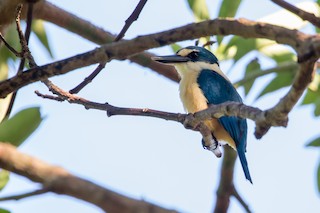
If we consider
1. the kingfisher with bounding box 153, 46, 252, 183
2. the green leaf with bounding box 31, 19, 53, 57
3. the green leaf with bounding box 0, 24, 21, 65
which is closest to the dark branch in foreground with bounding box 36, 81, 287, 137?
the green leaf with bounding box 0, 24, 21, 65

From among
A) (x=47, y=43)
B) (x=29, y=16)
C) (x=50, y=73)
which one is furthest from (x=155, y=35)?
(x=47, y=43)

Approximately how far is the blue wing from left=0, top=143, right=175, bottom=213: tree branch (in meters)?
1.40

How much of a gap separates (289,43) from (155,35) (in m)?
0.38

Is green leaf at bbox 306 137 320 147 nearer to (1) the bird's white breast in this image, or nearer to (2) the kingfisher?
(2) the kingfisher

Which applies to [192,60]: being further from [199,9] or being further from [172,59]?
[199,9]

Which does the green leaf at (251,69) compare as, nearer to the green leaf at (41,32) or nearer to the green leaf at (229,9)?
the green leaf at (229,9)

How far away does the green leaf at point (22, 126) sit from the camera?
2270 millimetres

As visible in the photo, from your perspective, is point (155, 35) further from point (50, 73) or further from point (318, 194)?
point (318, 194)

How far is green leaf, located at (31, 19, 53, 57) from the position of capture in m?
3.43

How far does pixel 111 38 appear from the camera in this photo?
10.7 feet

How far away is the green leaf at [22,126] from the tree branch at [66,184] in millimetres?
532

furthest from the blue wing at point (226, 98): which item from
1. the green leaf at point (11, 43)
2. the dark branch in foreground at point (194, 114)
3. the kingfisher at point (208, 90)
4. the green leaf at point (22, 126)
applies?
the dark branch in foreground at point (194, 114)

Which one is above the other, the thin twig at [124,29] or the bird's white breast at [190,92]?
the bird's white breast at [190,92]

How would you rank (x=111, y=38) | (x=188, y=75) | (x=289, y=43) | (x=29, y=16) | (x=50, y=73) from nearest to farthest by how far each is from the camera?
1. (x=289, y=43)
2. (x=50, y=73)
3. (x=29, y=16)
4. (x=111, y=38)
5. (x=188, y=75)
